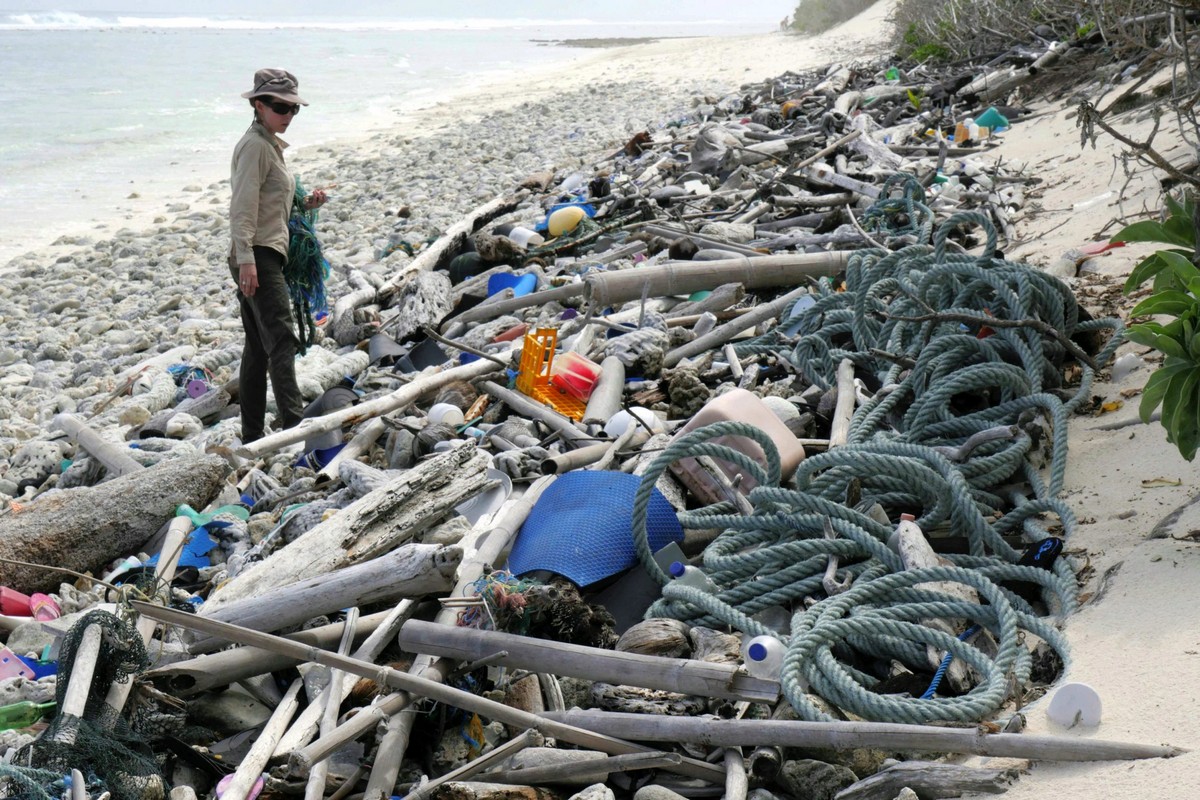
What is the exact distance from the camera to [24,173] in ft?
55.5

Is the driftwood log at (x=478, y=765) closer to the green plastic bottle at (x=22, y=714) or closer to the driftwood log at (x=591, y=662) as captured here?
the driftwood log at (x=591, y=662)

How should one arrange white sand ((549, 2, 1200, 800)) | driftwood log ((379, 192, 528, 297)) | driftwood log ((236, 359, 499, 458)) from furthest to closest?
driftwood log ((379, 192, 528, 297)) → driftwood log ((236, 359, 499, 458)) → white sand ((549, 2, 1200, 800))

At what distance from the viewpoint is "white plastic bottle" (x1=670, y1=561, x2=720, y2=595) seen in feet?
11.2

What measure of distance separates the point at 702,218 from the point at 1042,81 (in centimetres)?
514

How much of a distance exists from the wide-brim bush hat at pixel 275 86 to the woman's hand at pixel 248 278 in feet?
2.94

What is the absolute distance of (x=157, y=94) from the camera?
2656 centimetres

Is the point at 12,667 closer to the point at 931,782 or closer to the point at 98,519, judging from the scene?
the point at 98,519

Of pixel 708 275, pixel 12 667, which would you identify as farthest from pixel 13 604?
pixel 708 275

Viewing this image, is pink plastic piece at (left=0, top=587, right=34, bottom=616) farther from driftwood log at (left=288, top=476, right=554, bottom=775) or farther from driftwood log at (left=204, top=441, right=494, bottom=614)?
driftwood log at (left=288, top=476, right=554, bottom=775)

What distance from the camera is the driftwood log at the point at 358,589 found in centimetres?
334

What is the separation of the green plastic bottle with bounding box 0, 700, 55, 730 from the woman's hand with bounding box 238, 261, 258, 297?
2.93 m

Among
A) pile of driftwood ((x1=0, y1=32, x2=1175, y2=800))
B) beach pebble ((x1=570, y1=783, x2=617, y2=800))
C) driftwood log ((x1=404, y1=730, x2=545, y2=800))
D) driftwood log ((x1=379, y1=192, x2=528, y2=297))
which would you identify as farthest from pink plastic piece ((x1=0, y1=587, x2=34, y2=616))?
driftwood log ((x1=379, y1=192, x2=528, y2=297))

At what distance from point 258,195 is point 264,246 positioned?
0.93ft

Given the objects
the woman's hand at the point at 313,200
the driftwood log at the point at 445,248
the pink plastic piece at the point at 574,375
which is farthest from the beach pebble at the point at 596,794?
the driftwood log at the point at 445,248
